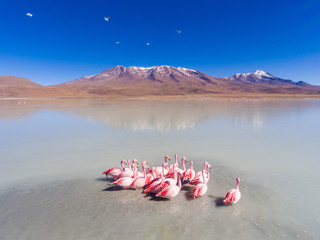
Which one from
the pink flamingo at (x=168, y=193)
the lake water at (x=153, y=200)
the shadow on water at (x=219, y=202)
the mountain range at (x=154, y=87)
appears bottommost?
the shadow on water at (x=219, y=202)

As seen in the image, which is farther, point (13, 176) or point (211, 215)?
point (13, 176)

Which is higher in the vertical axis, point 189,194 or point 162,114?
point 162,114

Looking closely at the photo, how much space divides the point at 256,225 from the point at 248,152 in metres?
4.22

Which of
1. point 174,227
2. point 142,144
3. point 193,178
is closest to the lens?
point 174,227

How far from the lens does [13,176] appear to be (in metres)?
5.61

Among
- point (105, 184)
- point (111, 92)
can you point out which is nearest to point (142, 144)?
point (105, 184)

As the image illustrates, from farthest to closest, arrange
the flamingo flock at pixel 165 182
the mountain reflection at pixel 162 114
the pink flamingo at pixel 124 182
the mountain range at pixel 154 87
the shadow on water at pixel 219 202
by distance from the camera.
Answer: the mountain range at pixel 154 87 → the mountain reflection at pixel 162 114 → the pink flamingo at pixel 124 182 → the flamingo flock at pixel 165 182 → the shadow on water at pixel 219 202

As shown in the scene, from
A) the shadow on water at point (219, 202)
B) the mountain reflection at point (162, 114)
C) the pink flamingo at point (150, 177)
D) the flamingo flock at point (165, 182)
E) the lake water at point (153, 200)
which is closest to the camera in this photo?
the lake water at point (153, 200)

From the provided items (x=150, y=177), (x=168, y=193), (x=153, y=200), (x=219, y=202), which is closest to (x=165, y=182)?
(x=168, y=193)

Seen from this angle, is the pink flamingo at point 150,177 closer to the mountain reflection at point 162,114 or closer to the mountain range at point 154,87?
the mountain reflection at point 162,114

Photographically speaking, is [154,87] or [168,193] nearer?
[168,193]

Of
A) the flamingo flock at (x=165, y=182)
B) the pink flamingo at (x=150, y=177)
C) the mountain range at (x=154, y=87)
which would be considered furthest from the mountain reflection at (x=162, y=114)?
the mountain range at (x=154, y=87)

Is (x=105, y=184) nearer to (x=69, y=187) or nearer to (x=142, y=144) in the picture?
(x=69, y=187)

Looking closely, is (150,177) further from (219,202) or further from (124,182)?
(219,202)
